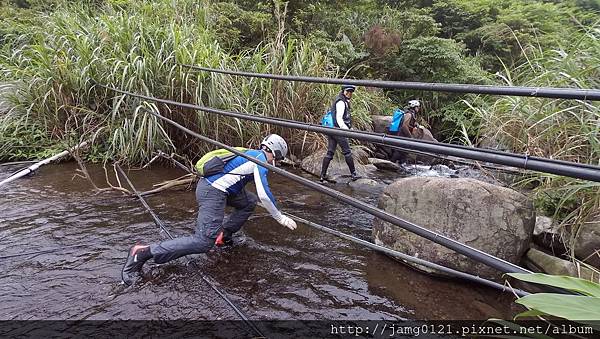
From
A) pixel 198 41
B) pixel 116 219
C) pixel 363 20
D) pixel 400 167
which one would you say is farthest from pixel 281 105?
pixel 363 20

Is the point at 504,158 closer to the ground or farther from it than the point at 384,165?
farther from it

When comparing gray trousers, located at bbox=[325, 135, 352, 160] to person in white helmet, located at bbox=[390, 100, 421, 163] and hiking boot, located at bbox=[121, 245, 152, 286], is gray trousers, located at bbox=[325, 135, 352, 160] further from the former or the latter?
hiking boot, located at bbox=[121, 245, 152, 286]

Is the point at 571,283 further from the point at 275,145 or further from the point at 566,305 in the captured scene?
the point at 275,145

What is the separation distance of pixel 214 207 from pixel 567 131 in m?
3.57

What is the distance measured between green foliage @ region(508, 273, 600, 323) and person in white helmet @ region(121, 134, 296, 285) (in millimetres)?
2503

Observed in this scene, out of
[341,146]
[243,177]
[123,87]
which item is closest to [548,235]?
[243,177]

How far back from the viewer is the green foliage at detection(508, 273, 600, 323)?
0.68 metres

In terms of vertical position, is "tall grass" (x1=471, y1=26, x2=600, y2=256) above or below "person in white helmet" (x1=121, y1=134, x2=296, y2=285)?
above

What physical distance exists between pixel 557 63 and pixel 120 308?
15.8 ft

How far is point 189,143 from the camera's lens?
6414mm

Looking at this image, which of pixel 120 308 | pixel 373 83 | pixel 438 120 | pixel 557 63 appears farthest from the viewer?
pixel 438 120

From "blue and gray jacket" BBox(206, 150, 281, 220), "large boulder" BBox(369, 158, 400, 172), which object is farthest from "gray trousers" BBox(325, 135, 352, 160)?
"blue and gray jacket" BBox(206, 150, 281, 220)

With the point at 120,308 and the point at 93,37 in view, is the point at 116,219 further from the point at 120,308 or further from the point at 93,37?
the point at 93,37

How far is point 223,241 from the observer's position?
394 centimetres
